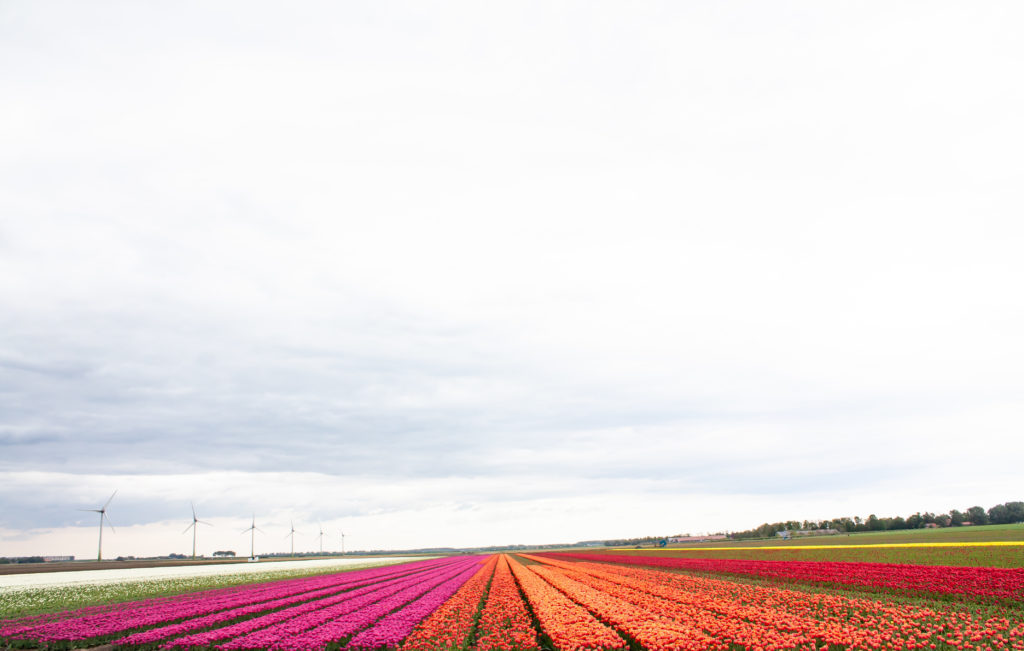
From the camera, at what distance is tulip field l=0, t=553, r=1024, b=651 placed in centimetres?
1688

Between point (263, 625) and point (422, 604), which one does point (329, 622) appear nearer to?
point (263, 625)

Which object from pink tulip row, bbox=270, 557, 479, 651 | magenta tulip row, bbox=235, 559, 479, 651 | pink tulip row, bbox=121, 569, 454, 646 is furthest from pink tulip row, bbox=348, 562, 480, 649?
pink tulip row, bbox=121, 569, 454, 646

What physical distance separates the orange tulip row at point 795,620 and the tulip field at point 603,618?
2.9 inches

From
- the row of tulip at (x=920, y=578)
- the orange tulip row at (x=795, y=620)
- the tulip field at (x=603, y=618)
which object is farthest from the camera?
the row of tulip at (x=920, y=578)

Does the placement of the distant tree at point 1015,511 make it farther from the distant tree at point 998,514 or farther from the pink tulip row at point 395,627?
the pink tulip row at point 395,627

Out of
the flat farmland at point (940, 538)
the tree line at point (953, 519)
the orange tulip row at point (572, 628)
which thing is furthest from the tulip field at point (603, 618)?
the tree line at point (953, 519)

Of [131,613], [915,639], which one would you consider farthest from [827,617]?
[131,613]

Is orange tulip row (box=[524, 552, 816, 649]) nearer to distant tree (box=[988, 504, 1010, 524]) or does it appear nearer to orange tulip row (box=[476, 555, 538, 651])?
orange tulip row (box=[476, 555, 538, 651])

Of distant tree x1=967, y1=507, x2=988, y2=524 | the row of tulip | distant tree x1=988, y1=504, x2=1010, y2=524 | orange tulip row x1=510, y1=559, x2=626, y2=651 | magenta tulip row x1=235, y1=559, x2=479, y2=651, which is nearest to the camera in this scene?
orange tulip row x1=510, y1=559, x2=626, y2=651

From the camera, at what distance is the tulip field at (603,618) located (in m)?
16.9

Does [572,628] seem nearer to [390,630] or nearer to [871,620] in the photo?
[390,630]

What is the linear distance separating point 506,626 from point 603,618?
400 cm

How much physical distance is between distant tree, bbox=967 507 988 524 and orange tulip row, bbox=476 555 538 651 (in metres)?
173

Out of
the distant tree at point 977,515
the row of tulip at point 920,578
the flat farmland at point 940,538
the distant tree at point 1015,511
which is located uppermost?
the row of tulip at point 920,578
